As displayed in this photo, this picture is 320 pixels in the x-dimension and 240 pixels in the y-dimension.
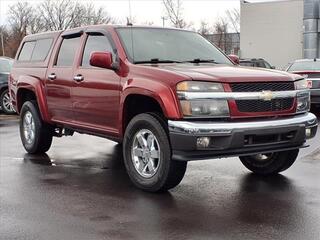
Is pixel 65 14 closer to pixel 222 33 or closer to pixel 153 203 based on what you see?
pixel 222 33

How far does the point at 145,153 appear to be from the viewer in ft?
18.9

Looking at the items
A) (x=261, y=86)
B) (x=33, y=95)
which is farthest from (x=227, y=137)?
(x=33, y=95)

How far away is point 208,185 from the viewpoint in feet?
19.9

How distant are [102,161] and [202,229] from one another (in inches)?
136

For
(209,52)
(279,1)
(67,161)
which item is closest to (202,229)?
(209,52)

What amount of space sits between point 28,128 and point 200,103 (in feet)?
13.2

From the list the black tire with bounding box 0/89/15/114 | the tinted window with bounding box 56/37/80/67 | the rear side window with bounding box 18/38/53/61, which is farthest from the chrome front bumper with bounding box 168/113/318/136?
the black tire with bounding box 0/89/15/114

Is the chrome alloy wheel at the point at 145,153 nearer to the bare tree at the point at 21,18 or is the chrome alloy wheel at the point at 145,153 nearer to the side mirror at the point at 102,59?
the side mirror at the point at 102,59

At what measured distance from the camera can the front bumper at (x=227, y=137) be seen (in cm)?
511

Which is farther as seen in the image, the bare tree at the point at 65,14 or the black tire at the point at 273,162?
the bare tree at the point at 65,14

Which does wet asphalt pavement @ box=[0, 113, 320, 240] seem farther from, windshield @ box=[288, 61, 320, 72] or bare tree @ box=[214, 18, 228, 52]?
bare tree @ box=[214, 18, 228, 52]

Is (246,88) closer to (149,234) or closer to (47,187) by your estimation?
(149,234)

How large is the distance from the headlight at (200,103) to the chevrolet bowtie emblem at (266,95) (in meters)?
0.45

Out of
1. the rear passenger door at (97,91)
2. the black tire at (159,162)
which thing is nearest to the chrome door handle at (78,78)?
the rear passenger door at (97,91)
